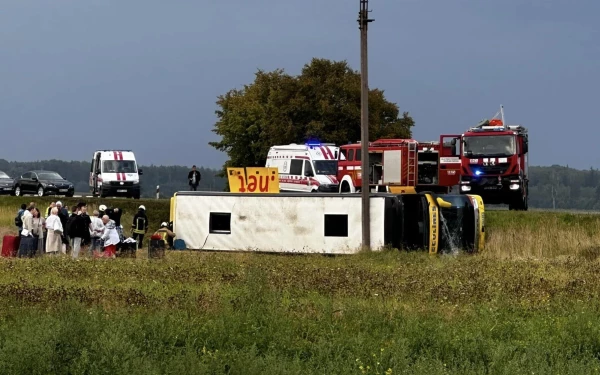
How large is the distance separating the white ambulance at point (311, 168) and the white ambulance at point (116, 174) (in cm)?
854

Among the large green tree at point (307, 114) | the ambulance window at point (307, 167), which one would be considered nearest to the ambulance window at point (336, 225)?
the ambulance window at point (307, 167)

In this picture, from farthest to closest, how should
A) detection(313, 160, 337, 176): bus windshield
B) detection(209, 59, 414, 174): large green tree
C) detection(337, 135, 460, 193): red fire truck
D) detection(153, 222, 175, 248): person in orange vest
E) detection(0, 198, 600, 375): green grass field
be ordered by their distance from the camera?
detection(209, 59, 414, 174): large green tree, detection(313, 160, 337, 176): bus windshield, detection(337, 135, 460, 193): red fire truck, detection(153, 222, 175, 248): person in orange vest, detection(0, 198, 600, 375): green grass field

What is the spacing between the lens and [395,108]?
80500mm

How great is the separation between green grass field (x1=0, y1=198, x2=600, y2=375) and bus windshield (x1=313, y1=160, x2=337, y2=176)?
21912mm

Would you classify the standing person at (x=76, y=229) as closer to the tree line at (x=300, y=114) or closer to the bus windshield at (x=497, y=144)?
the bus windshield at (x=497, y=144)

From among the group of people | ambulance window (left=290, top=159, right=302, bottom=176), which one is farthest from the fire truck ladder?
the group of people

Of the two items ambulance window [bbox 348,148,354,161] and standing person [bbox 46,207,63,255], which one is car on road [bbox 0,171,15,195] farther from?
standing person [bbox 46,207,63,255]

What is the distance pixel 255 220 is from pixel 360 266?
8.89m

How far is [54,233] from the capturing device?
104ft

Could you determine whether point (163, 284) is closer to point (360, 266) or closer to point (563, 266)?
point (360, 266)

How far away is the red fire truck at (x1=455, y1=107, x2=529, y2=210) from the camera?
1642 inches

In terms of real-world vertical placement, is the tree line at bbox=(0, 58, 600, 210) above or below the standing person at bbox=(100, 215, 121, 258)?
above

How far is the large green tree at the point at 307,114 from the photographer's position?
75.4m

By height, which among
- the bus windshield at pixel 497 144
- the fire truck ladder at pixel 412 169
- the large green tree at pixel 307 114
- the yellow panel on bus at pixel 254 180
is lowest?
the yellow panel on bus at pixel 254 180
